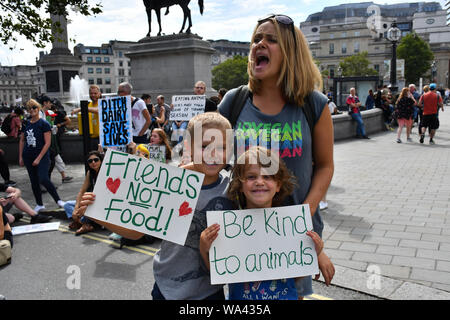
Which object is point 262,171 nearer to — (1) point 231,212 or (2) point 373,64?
(1) point 231,212

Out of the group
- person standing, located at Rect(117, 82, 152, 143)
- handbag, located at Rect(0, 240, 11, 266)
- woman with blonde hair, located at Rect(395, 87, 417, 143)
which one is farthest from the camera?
woman with blonde hair, located at Rect(395, 87, 417, 143)

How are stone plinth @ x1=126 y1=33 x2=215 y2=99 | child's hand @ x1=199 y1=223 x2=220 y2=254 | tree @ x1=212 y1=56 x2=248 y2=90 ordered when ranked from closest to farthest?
child's hand @ x1=199 y1=223 x2=220 y2=254, stone plinth @ x1=126 y1=33 x2=215 y2=99, tree @ x1=212 y1=56 x2=248 y2=90

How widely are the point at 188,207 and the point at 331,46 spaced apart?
108 metres

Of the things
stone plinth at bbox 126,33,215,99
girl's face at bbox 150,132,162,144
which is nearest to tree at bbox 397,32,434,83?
stone plinth at bbox 126,33,215,99

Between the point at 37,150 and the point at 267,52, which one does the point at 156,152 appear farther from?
the point at 267,52

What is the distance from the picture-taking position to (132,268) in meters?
4.59

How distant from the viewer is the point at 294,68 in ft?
6.83

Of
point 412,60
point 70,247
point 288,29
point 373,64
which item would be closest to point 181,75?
point 70,247

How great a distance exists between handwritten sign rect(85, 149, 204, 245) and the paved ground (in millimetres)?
2109

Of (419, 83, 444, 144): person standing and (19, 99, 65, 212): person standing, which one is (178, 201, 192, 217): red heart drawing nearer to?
(19, 99, 65, 212): person standing

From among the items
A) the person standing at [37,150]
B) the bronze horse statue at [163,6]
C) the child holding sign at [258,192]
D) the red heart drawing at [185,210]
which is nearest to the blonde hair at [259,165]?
the child holding sign at [258,192]

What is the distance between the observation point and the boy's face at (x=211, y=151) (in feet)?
6.54

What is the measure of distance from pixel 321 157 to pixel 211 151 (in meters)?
0.61

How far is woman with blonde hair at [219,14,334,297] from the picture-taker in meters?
2.06
